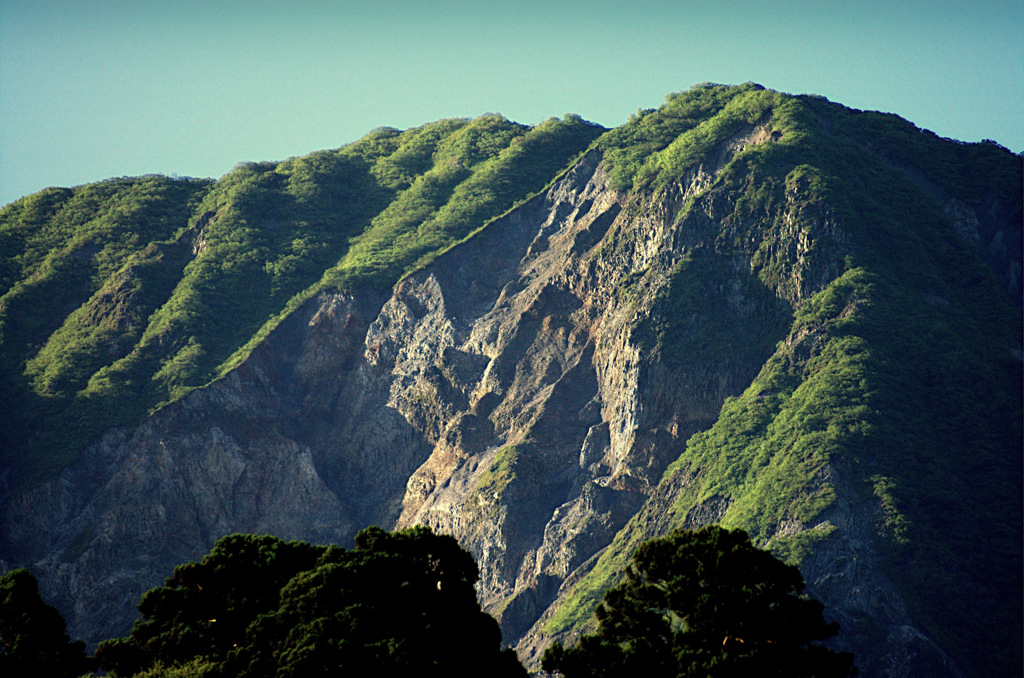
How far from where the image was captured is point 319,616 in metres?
57.0

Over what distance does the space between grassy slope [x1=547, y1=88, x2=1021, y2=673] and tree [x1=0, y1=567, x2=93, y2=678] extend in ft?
168

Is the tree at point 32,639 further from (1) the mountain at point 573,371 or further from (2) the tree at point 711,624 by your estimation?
(1) the mountain at point 573,371

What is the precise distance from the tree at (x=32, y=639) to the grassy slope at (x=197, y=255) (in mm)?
61247

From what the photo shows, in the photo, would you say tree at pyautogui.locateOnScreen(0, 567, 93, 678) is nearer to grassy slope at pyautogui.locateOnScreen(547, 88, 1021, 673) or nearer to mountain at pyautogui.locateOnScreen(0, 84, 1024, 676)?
mountain at pyautogui.locateOnScreen(0, 84, 1024, 676)

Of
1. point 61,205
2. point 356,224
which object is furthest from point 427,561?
point 61,205

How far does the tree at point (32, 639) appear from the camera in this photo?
61188 mm

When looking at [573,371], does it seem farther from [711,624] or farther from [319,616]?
[711,624]

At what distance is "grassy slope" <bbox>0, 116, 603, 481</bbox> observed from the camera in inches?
5133

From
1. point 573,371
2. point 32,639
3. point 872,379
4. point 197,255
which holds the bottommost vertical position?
point 32,639

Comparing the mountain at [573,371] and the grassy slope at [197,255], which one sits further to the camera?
the grassy slope at [197,255]

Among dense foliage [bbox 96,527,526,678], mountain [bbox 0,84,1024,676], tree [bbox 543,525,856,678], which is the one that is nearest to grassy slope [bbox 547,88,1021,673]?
mountain [bbox 0,84,1024,676]

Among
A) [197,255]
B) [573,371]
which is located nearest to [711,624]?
[573,371]

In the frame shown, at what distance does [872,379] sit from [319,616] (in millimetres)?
69328

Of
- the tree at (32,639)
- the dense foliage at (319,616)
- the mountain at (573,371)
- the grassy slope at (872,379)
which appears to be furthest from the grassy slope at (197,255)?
the dense foliage at (319,616)
